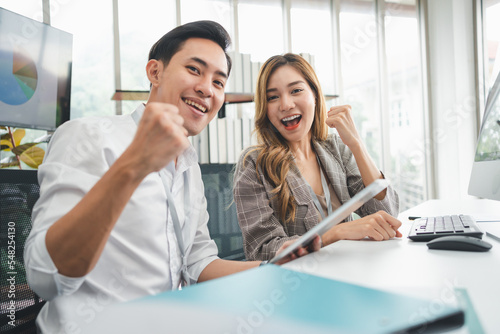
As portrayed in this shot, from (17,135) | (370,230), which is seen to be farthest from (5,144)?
(370,230)

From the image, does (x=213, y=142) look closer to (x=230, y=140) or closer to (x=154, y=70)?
(x=230, y=140)

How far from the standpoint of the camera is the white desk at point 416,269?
1.67ft

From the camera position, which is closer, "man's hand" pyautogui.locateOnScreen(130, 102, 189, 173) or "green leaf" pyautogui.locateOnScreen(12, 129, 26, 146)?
"man's hand" pyautogui.locateOnScreen(130, 102, 189, 173)

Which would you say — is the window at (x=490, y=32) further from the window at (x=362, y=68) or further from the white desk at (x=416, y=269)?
the white desk at (x=416, y=269)

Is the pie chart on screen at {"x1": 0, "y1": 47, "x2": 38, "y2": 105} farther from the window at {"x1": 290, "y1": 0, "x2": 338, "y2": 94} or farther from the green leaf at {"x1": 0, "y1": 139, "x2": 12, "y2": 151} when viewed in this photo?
the window at {"x1": 290, "y1": 0, "x2": 338, "y2": 94}

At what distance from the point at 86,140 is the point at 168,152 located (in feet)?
1.05

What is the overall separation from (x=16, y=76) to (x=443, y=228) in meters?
1.99

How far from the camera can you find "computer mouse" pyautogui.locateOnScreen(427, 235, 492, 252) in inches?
31.7

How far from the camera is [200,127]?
1072mm

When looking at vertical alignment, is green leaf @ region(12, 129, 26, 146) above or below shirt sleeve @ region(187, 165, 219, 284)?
above

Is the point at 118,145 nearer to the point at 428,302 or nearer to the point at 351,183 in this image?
the point at 428,302

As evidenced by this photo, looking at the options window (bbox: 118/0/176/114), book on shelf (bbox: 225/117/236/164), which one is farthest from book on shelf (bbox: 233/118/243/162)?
window (bbox: 118/0/176/114)

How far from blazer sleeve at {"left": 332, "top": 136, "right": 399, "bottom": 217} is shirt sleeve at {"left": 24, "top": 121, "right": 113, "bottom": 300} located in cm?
103

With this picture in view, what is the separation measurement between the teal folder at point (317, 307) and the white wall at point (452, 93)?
12.0 ft
